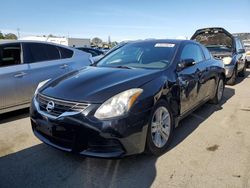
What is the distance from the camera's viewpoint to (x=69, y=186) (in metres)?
2.72

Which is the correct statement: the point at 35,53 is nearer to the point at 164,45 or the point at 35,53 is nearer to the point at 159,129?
the point at 164,45

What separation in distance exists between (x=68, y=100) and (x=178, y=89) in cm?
163

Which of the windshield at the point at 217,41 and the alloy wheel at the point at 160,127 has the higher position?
the windshield at the point at 217,41

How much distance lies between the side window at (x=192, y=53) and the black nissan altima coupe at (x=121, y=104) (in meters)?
0.04

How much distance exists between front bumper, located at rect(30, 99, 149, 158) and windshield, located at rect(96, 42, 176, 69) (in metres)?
1.19

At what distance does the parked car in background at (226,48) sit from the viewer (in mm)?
8586

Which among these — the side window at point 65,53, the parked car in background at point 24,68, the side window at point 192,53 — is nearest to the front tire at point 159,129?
the side window at point 192,53

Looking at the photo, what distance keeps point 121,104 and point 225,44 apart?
8.81m

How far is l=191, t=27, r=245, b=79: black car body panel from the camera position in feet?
28.6

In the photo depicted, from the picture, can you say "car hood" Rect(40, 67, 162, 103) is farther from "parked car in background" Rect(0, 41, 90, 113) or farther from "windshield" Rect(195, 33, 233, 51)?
"windshield" Rect(195, 33, 233, 51)

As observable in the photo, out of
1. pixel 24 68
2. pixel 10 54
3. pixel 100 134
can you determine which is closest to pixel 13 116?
pixel 24 68

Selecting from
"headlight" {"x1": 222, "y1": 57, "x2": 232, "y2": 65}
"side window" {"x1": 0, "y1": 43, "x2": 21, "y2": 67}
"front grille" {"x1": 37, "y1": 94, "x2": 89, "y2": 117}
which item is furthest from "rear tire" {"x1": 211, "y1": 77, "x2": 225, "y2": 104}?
"side window" {"x1": 0, "y1": 43, "x2": 21, "y2": 67}

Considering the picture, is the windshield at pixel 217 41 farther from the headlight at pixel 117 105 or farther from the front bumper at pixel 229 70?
the headlight at pixel 117 105

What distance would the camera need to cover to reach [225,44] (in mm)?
10383
